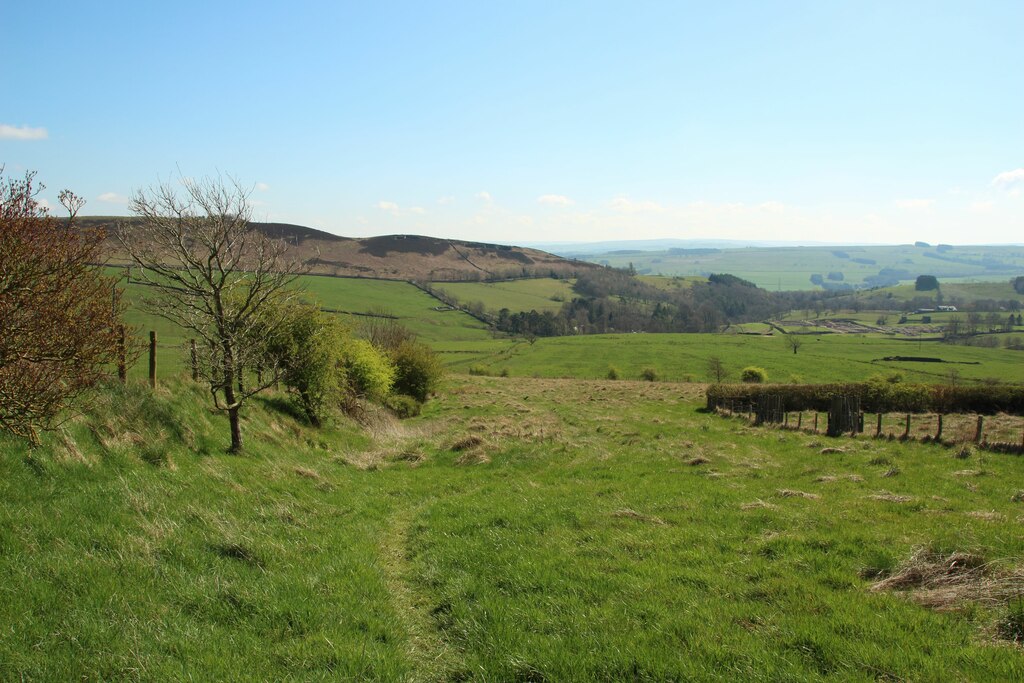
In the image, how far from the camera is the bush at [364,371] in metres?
28.9

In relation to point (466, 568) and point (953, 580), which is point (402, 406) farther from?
point (953, 580)

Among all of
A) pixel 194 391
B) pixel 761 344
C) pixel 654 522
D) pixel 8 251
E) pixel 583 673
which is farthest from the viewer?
pixel 761 344

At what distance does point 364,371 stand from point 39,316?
20838mm

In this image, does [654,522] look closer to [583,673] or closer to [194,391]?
[583,673]

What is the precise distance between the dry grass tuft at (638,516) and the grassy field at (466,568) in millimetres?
48

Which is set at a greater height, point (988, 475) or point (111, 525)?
point (111, 525)

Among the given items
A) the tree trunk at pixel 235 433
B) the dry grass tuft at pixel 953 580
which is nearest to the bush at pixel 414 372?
the tree trunk at pixel 235 433


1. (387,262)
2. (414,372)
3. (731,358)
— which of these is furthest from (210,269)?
(387,262)

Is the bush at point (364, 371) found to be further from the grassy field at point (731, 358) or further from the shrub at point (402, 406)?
the grassy field at point (731, 358)

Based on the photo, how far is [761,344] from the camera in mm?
101188

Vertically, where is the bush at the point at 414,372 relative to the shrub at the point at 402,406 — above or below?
above

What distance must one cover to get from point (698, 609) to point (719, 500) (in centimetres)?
634

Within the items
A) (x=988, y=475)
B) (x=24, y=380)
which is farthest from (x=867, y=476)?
(x=24, y=380)

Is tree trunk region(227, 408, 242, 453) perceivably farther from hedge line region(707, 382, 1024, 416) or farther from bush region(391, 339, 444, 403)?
hedge line region(707, 382, 1024, 416)
